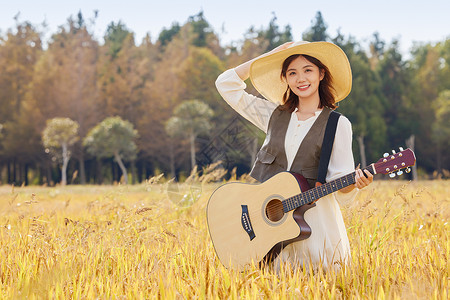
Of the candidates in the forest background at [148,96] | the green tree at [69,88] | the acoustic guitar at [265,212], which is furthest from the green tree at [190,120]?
the acoustic guitar at [265,212]

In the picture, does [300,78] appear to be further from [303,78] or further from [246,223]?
[246,223]

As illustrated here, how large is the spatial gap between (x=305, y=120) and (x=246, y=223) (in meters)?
0.78

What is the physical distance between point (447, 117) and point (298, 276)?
3860 centimetres

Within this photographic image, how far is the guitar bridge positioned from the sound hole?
5.3 inches

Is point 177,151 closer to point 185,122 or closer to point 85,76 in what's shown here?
point 185,122

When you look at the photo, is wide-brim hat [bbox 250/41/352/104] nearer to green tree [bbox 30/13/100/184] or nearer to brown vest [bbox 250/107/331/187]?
brown vest [bbox 250/107/331/187]

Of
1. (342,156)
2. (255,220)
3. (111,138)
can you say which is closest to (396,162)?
(342,156)

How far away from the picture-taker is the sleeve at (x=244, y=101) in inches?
133

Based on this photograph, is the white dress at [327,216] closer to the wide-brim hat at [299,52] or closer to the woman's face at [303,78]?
the woman's face at [303,78]

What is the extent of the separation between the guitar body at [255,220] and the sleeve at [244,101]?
594mm

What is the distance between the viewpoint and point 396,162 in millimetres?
2674

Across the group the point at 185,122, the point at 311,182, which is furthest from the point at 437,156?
the point at 311,182

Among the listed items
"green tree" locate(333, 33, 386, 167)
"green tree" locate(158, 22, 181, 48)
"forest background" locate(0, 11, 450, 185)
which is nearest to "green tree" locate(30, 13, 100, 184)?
"forest background" locate(0, 11, 450, 185)

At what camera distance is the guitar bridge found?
292cm
